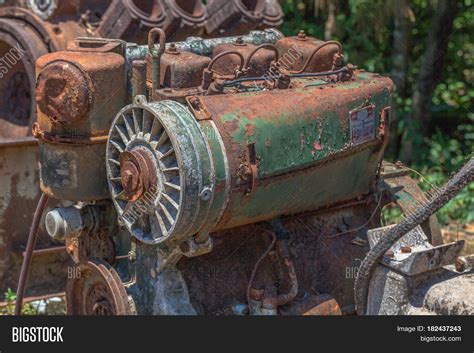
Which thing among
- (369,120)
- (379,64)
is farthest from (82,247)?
(379,64)

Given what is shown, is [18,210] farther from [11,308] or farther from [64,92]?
[64,92]

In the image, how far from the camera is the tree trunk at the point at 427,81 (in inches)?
313

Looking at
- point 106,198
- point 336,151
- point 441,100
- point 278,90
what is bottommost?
point 441,100

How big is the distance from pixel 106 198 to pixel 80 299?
62cm

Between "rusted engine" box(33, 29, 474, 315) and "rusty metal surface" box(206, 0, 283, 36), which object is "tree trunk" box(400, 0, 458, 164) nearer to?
"rusty metal surface" box(206, 0, 283, 36)

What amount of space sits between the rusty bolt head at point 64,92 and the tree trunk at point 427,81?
14.7 feet

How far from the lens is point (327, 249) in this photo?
4758 mm

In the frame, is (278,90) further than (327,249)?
No

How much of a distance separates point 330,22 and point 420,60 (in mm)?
957

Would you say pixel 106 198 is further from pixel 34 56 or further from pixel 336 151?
pixel 34 56

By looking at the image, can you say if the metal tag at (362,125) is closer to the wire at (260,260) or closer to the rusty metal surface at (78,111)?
the wire at (260,260)

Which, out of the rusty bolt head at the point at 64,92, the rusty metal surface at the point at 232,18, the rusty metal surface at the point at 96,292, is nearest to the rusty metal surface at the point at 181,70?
the rusty bolt head at the point at 64,92

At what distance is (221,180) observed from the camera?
388 cm

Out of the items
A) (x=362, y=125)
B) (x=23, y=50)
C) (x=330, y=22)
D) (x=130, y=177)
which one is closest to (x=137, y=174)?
(x=130, y=177)
